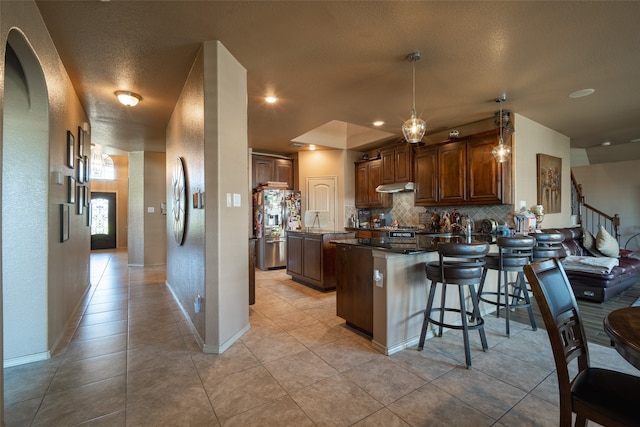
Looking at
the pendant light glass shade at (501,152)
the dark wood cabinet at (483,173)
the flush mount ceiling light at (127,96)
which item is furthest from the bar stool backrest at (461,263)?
the flush mount ceiling light at (127,96)

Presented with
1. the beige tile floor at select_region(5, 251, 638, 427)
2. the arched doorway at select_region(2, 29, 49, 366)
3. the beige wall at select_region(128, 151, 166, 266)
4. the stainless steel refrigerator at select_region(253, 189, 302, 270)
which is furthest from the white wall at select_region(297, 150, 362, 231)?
the arched doorway at select_region(2, 29, 49, 366)

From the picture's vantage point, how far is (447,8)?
2055 millimetres

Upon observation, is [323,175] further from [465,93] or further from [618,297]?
[618,297]

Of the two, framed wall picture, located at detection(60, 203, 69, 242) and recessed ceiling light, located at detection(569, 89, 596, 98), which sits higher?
recessed ceiling light, located at detection(569, 89, 596, 98)

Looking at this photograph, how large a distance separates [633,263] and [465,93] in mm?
3857

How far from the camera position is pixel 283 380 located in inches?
81.2

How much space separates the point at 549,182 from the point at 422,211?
2095mm

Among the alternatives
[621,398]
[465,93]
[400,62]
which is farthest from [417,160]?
[621,398]

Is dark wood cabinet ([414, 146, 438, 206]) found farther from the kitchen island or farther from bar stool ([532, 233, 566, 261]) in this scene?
the kitchen island

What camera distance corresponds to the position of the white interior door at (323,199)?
6523 millimetres

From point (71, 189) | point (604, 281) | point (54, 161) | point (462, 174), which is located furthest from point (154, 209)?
point (604, 281)

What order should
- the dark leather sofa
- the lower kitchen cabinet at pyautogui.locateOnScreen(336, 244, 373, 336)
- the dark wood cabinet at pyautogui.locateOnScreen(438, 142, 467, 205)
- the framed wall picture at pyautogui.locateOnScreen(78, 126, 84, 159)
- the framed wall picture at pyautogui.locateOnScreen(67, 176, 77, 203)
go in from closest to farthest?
1. the lower kitchen cabinet at pyautogui.locateOnScreen(336, 244, 373, 336)
2. the framed wall picture at pyautogui.locateOnScreen(67, 176, 77, 203)
3. the framed wall picture at pyautogui.locateOnScreen(78, 126, 84, 159)
4. the dark leather sofa
5. the dark wood cabinet at pyautogui.locateOnScreen(438, 142, 467, 205)

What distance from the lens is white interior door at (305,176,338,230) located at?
6523 millimetres

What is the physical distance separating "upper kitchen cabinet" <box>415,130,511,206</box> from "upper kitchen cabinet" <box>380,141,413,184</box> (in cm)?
16
